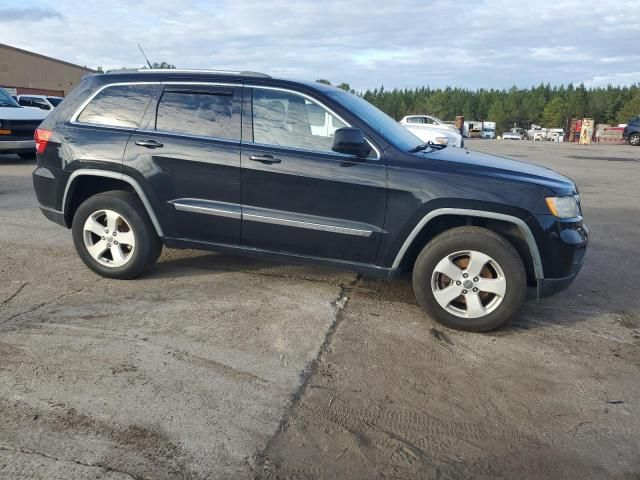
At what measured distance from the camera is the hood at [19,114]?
11794 millimetres

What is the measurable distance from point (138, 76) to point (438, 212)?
2873 millimetres

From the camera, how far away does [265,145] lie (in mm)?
4324

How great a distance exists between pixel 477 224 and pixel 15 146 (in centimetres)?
1150

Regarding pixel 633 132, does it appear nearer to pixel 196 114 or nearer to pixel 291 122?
pixel 291 122

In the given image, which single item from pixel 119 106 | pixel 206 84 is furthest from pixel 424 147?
pixel 119 106

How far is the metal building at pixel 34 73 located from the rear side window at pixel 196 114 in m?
42.5

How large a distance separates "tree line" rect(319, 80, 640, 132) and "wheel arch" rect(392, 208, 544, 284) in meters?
92.1

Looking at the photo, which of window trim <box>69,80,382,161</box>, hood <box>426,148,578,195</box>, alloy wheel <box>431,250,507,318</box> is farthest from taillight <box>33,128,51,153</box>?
alloy wheel <box>431,250,507,318</box>

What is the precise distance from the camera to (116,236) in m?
4.75

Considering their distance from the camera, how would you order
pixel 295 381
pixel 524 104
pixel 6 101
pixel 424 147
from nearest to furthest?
pixel 295 381 → pixel 424 147 → pixel 6 101 → pixel 524 104

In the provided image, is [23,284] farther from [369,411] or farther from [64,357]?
[369,411]

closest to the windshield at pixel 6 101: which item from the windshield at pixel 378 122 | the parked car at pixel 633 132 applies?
the windshield at pixel 378 122

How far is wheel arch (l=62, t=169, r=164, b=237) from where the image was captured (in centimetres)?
461

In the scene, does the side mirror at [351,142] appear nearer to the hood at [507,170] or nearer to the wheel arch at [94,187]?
the hood at [507,170]
